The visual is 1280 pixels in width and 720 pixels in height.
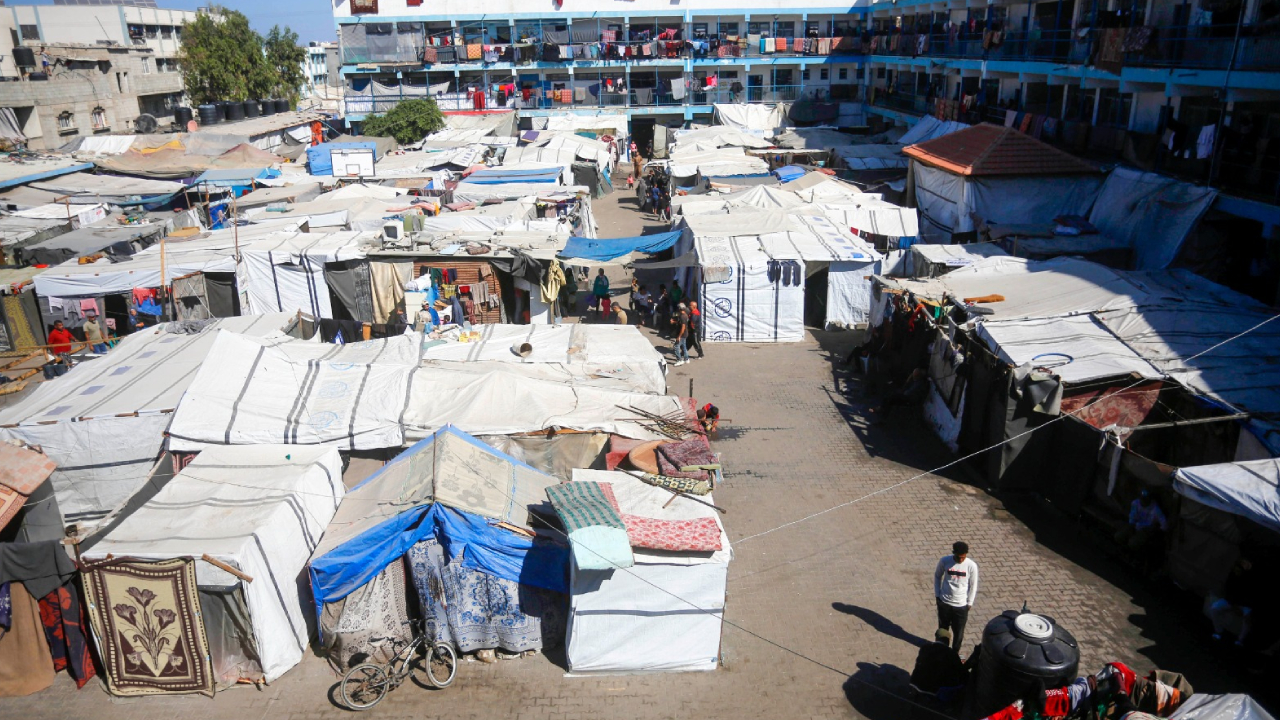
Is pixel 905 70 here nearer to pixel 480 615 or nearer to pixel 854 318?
pixel 854 318

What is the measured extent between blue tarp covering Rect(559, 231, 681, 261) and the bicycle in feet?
32.3

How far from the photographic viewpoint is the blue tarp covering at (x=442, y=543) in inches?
319

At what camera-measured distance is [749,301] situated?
17.5 m

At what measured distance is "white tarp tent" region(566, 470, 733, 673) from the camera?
25.3ft

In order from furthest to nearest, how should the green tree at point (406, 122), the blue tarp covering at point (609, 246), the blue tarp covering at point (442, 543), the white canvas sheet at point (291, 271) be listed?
1. the green tree at point (406, 122)
2. the blue tarp covering at point (609, 246)
3. the white canvas sheet at point (291, 271)
4. the blue tarp covering at point (442, 543)

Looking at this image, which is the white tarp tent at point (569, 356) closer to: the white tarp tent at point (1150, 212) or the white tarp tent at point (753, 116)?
the white tarp tent at point (1150, 212)

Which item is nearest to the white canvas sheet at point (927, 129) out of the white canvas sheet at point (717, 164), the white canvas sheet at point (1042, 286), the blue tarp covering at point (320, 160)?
the white canvas sheet at point (717, 164)

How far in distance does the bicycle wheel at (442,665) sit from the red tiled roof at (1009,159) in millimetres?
16731

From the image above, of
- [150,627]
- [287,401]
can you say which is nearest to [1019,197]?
[287,401]

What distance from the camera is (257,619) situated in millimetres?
7832

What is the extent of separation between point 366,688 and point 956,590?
223 inches

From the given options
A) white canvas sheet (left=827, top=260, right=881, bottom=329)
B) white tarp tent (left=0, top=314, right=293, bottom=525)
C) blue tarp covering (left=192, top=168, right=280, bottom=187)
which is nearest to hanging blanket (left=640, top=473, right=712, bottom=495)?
white tarp tent (left=0, top=314, right=293, bottom=525)

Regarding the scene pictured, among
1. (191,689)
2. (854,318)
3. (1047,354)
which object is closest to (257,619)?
(191,689)

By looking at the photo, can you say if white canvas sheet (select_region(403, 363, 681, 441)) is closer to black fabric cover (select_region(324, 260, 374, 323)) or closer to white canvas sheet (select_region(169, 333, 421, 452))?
white canvas sheet (select_region(169, 333, 421, 452))
